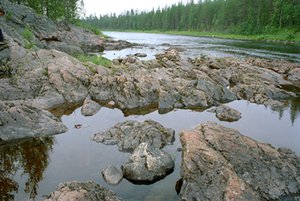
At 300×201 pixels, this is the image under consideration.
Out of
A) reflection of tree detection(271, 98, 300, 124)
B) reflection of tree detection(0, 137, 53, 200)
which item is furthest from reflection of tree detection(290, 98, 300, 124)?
reflection of tree detection(0, 137, 53, 200)

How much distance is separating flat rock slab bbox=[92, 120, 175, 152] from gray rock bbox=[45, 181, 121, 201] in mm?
4884

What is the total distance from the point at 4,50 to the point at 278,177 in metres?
24.2

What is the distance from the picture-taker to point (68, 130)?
1708 cm

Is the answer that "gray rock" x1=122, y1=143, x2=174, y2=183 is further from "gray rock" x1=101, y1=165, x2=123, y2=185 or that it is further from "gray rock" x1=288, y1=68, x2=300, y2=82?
"gray rock" x1=288, y1=68, x2=300, y2=82

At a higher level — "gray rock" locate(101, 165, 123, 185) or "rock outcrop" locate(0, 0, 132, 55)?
"rock outcrop" locate(0, 0, 132, 55)

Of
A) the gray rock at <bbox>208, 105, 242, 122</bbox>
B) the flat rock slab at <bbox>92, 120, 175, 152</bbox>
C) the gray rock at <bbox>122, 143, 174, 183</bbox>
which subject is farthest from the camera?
the gray rock at <bbox>208, 105, 242, 122</bbox>

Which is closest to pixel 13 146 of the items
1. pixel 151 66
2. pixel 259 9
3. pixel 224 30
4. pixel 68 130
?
pixel 68 130

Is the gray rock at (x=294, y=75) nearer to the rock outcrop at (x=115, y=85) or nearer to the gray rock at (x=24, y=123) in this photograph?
the rock outcrop at (x=115, y=85)

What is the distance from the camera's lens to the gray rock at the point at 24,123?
597 inches

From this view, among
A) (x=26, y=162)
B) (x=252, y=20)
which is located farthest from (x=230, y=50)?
(x=26, y=162)

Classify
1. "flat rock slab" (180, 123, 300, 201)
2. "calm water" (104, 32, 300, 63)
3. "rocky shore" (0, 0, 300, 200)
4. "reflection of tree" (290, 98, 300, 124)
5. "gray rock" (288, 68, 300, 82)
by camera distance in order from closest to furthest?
"flat rock slab" (180, 123, 300, 201) → "rocky shore" (0, 0, 300, 200) → "reflection of tree" (290, 98, 300, 124) → "gray rock" (288, 68, 300, 82) → "calm water" (104, 32, 300, 63)

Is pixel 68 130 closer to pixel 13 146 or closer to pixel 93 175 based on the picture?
pixel 13 146

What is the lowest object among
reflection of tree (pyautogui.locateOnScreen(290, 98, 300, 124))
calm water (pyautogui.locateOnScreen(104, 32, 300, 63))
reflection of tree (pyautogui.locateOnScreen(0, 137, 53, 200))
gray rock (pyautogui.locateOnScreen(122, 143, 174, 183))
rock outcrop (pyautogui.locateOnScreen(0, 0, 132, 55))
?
reflection of tree (pyautogui.locateOnScreen(290, 98, 300, 124))

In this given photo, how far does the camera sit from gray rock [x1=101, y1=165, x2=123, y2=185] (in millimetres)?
11750
